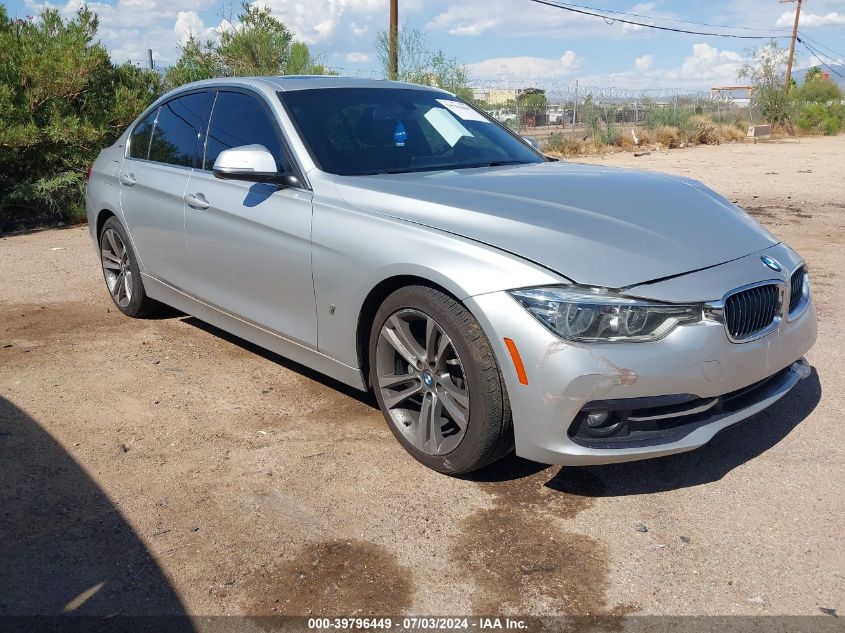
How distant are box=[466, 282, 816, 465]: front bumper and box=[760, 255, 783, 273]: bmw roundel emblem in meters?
0.39

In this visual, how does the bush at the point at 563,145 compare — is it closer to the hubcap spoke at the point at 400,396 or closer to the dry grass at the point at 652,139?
the dry grass at the point at 652,139

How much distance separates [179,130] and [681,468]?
369 cm

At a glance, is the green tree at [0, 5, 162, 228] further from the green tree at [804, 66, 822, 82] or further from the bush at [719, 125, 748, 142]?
the green tree at [804, 66, 822, 82]

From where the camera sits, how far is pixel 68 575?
117 inches

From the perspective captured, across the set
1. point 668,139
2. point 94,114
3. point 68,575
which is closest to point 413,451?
point 68,575

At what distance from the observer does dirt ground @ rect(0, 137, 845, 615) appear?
2.84 m

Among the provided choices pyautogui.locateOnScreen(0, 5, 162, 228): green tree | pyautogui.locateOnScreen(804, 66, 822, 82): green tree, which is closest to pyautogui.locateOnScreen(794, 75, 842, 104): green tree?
pyautogui.locateOnScreen(804, 66, 822, 82): green tree

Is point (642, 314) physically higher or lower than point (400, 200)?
lower

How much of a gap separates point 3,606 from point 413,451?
1719 mm

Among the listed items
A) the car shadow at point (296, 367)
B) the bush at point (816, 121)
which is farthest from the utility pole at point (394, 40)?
the bush at point (816, 121)

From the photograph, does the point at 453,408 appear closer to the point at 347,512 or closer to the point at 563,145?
the point at 347,512

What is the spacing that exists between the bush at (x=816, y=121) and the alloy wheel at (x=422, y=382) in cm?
4396

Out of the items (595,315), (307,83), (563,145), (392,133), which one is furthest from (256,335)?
(563,145)

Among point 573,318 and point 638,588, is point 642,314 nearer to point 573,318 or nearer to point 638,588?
point 573,318
